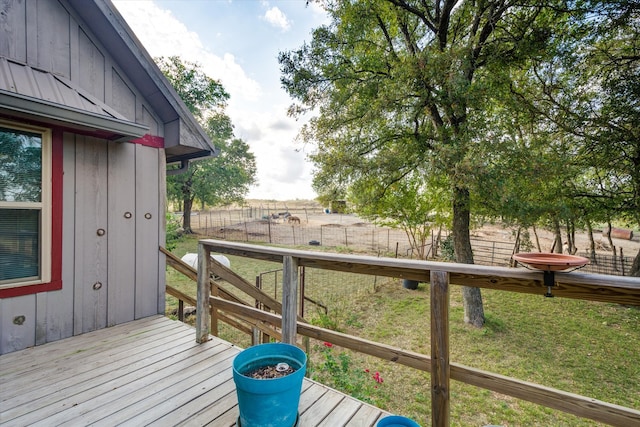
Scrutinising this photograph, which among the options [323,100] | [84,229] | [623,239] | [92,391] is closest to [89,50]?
[84,229]

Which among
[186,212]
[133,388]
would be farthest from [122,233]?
[186,212]

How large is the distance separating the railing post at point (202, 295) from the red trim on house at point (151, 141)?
1.57 meters

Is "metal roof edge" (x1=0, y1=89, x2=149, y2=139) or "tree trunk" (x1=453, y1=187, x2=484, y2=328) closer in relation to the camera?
"metal roof edge" (x1=0, y1=89, x2=149, y2=139)

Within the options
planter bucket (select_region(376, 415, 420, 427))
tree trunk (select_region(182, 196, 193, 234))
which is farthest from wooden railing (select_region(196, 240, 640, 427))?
tree trunk (select_region(182, 196, 193, 234))

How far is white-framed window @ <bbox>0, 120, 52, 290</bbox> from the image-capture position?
7.59ft

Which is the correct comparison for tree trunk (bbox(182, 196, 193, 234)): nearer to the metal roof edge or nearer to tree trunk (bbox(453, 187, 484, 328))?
tree trunk (bbox(453, 187, 484, 328))

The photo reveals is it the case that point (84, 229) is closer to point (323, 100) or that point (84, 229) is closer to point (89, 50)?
point (89, 50)

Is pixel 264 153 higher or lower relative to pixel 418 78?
higher

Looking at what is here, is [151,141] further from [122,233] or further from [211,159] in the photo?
[211,159]

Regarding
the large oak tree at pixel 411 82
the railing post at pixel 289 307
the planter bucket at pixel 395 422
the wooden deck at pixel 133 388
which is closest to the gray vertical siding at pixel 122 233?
the wooden deck at pixel 133 388

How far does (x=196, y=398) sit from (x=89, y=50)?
3480mm

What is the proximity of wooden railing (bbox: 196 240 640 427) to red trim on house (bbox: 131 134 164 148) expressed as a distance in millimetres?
2191

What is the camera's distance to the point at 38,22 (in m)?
2.52

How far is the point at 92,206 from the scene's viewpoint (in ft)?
9.11
